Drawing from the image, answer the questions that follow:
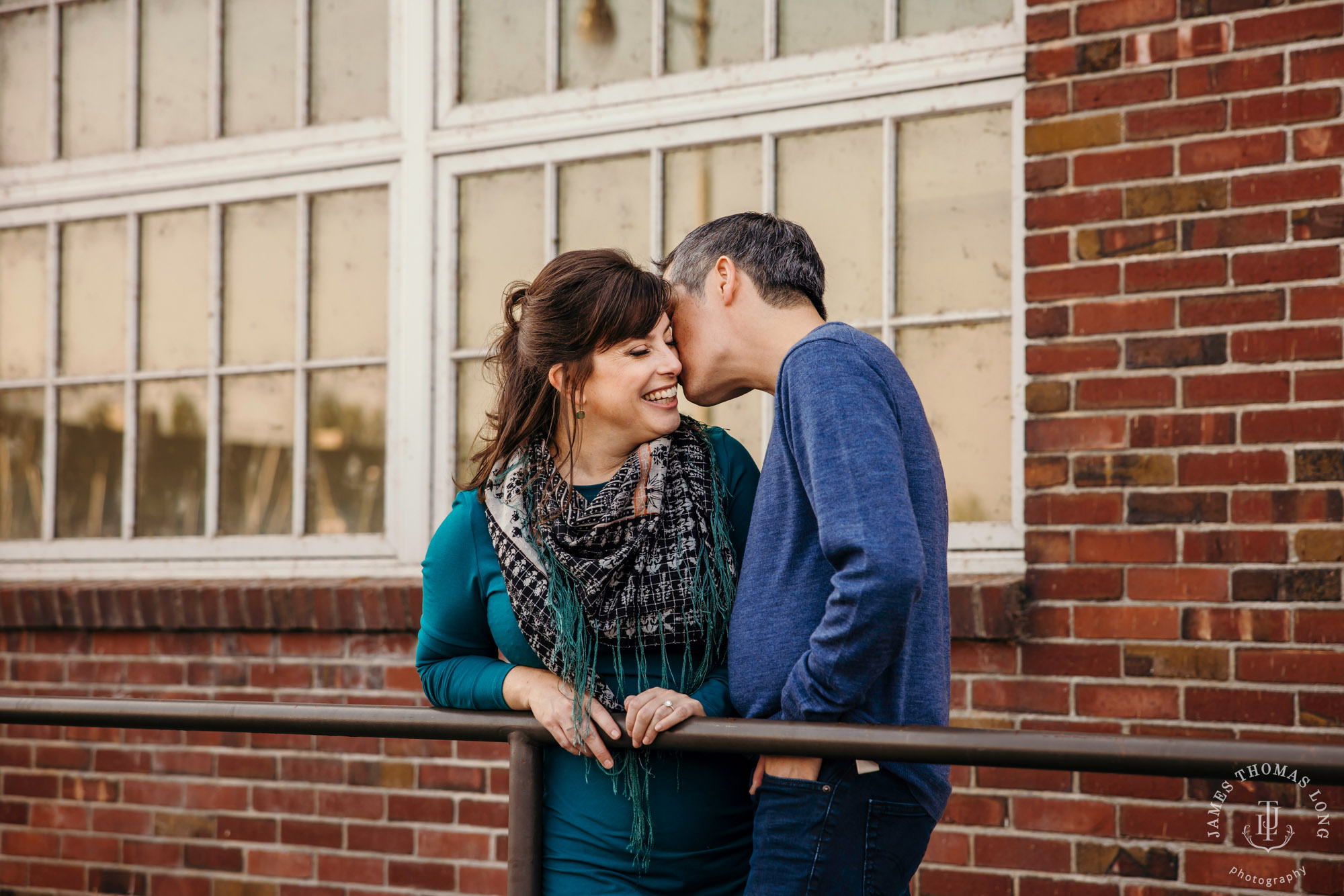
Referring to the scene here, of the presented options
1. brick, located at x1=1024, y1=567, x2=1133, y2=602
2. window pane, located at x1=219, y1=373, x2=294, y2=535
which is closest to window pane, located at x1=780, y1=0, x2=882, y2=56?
brick, located at x1=1024, y1=567, x2=1133, y2=602

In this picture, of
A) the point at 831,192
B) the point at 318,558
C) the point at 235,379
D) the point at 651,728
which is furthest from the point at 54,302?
the point at 651,728

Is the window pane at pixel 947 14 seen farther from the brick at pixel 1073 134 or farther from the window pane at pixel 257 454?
the window pane at pixel 257 454

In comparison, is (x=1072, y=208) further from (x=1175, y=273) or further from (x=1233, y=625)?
(x=1233, y=625)

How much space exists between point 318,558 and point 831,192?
6.13 ft

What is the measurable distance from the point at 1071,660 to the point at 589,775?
150cm

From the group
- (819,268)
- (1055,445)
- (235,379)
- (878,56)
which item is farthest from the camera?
(235,379)

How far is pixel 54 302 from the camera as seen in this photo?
4.30 meters

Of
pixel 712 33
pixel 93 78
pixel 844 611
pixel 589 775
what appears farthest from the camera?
pixel 93 78

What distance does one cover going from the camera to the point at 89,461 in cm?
425

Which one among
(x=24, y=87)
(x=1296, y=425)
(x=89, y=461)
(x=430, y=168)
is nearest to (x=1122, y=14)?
(x=1296, y=425)

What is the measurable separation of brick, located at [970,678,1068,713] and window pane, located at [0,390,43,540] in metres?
3.15

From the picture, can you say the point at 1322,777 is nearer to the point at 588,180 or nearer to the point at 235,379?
the point at 588,180

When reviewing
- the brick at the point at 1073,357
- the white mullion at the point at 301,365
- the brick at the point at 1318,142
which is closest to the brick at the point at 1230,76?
the brick at the point at 1318,142

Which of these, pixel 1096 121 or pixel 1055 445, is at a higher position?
pixel 1096 121
